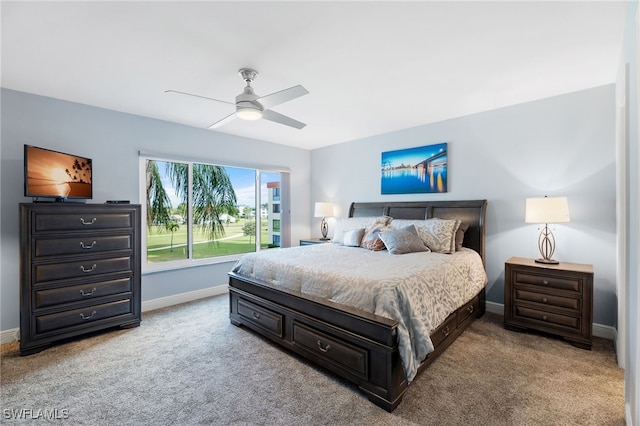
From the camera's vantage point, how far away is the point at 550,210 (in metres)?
2.83

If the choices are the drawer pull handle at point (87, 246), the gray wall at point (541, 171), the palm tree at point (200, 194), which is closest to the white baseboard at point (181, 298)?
the palm tree at point (200, 194)

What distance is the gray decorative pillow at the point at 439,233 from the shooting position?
11.0 feet

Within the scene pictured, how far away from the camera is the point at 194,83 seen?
2793 mm

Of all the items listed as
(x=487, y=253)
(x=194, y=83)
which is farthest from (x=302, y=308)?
(x=487, y=253)

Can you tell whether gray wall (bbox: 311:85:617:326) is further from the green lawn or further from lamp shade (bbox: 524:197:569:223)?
the green lawn

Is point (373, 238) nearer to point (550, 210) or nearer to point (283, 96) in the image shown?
point (550, 210)

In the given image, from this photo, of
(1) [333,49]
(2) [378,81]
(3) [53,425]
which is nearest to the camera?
(3) [53,425]

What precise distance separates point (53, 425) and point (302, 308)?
171 cm

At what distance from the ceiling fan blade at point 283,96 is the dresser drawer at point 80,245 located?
85.8 inches

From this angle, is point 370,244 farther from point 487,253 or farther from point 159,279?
point 159,279

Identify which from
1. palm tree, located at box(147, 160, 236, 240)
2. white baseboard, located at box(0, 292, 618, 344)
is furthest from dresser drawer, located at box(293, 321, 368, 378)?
palm tree, located at box(147, 160, 236, 240)

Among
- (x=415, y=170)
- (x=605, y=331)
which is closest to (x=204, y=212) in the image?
(x=415, y=170)

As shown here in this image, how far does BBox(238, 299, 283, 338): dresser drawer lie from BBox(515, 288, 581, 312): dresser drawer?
2490 millimetres

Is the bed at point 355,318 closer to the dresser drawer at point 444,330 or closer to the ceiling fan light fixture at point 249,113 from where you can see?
the dresser drawer at point 444,330
